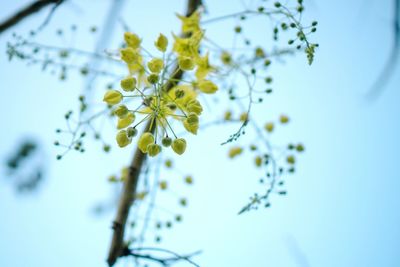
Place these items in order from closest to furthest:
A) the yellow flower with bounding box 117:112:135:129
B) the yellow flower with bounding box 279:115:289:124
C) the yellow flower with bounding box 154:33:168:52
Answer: the yellow flower with bounding box 117:112:135:129 < the yellow flower with bounding box 154:33:168:52 < the yellow flower with bounding box 279:115:289:124

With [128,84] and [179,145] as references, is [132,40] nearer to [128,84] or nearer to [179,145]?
[128,84]

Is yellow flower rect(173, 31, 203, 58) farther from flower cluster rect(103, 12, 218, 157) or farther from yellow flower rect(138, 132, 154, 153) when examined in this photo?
yellow flower rect(138, 132, 154, 153)

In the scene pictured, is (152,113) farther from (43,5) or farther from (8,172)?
(8,172)

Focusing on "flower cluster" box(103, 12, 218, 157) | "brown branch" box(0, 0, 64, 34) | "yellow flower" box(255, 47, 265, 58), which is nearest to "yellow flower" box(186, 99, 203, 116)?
"flower cluster" box(103, 12, 218, 157)

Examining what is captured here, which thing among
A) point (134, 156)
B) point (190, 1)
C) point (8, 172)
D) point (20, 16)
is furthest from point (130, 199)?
point (8, 172)

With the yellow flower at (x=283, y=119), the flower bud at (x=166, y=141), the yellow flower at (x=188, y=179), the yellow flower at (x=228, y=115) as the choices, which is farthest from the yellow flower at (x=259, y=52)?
the yellow flower at (x=188, y=179)

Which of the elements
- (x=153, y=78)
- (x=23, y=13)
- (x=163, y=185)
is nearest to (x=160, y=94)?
(x=153, y=78)

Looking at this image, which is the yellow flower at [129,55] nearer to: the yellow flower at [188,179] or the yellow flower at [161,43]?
the yellow flower at [161,43]
